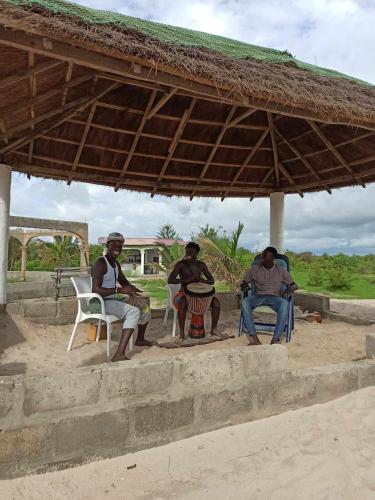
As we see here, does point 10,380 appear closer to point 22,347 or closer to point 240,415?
point 240,415

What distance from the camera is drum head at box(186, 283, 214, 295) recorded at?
5.07m

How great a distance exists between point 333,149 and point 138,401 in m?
5.74

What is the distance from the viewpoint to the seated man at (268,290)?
16.0 ft

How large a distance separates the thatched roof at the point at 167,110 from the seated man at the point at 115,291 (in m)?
1.94

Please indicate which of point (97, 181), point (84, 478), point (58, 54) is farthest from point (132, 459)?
point (97, 181)

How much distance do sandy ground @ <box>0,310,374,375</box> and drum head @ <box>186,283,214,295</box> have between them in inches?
27.9

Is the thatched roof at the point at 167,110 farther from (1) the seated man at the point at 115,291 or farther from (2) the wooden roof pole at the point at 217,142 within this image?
(1) the seated man at the point at 115,291

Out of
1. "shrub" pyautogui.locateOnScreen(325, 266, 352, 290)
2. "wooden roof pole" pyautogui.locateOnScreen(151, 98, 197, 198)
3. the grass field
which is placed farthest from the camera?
"shrub" pyautogui.locateOnScreen(325, 266, 352, 290)

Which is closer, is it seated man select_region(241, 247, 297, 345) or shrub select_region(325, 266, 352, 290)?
seated man select_region(241, 247, 297, 345)

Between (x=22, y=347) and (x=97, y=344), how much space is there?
2.97ft

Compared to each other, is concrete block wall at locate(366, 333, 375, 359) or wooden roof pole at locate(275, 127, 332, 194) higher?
wooden roof pole at locate(275, 127, 332, 194)

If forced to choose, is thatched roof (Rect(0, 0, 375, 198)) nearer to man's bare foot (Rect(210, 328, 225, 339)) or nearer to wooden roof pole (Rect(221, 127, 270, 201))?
wooden roof pole (Rect(221, 127, 270, 201))

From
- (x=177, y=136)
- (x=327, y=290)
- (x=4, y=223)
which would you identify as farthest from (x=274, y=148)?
(x=327, y=290)

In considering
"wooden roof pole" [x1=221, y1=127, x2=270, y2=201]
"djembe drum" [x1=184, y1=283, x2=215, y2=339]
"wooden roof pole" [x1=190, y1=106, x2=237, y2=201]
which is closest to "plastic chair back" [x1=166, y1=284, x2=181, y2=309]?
"djembe drum" [x1=184, y1=283, x2=215, y2=339]
